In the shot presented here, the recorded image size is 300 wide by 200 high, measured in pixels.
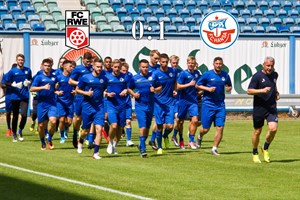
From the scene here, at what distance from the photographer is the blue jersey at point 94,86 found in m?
20.7

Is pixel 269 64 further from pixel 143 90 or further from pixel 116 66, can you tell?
pixel 116 66

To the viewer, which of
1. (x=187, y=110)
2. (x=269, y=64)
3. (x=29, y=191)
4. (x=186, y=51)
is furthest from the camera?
(x=186, y=51)

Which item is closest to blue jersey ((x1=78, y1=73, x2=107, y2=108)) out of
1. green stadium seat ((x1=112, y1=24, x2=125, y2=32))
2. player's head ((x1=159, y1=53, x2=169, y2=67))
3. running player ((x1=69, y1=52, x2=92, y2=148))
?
player's head ((x1=159, y1=53, x2=169, y2=67))

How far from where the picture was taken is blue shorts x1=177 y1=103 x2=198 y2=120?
77.0 ft

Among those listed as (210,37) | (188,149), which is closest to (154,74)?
(188,149)

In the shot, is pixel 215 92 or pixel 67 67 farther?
pixel 67 67

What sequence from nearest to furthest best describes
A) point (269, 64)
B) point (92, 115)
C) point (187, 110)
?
1. point (269, 64)
2. point (92, 115)
3. point (187, 110)

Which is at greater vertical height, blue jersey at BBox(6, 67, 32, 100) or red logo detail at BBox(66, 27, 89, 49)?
red logo detail at BBox(66, 27, 89, 49)

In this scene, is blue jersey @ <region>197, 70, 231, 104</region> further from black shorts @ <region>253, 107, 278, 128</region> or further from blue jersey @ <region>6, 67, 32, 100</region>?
blue jersey @ <region>6, 67, 32, 100</region>

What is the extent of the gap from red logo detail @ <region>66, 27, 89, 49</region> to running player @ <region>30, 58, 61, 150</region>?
6.36m

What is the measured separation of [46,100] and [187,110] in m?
3.40

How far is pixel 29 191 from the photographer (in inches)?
573

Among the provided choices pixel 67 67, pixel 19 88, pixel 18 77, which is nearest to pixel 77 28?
pixel 18 77

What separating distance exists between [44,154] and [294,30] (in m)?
22.6
